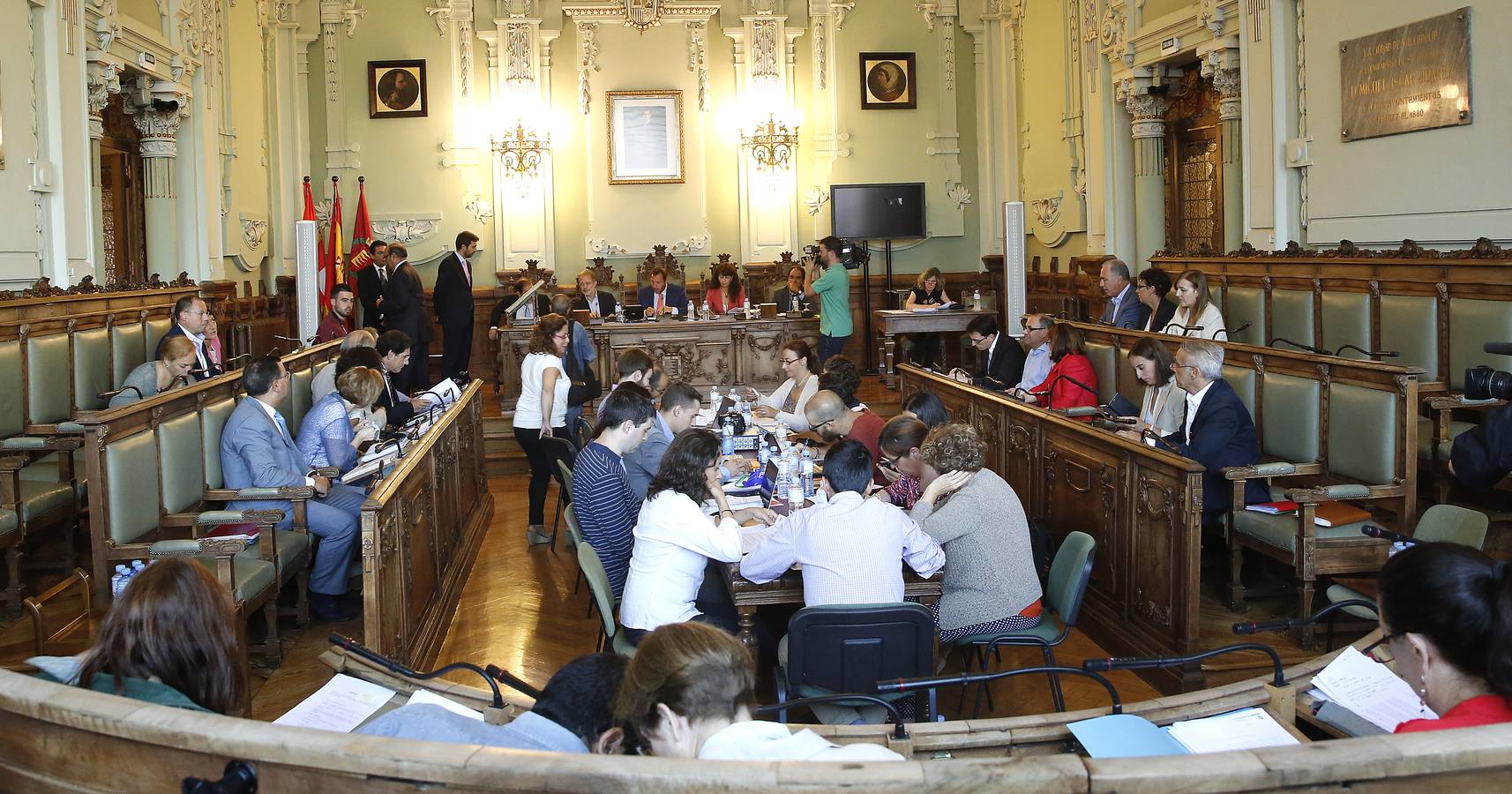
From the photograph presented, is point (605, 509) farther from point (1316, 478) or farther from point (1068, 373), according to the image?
point (1068, 373)

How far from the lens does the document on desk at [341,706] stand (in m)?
2.36

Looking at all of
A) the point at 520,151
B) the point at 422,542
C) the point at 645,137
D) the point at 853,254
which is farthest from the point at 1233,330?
the point at 520,151

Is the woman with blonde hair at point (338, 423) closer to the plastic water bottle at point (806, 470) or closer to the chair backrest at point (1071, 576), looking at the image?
the plastic water bottle at point (806, 470)

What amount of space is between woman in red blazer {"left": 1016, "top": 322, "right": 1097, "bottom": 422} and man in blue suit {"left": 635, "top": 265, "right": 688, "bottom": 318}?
15.9ft

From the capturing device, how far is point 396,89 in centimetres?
1303

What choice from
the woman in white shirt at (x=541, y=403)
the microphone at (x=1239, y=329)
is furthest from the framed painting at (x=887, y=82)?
the woman in white shirt at (x=541, y=403)

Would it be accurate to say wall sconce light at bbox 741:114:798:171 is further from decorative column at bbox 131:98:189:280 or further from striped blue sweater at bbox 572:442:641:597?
striped blue sweater at bbox 572:442:641:597

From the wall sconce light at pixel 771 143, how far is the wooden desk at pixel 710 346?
2664 mm

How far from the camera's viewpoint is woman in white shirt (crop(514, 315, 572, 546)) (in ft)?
23.6

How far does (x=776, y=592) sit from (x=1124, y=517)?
5.64 ft

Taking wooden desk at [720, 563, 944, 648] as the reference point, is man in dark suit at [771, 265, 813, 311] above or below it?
above

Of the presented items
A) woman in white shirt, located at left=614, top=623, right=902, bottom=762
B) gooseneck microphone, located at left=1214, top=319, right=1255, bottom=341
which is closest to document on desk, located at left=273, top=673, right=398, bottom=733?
woman in white shirt, located at left=614, top=623, right=902, bottom=762

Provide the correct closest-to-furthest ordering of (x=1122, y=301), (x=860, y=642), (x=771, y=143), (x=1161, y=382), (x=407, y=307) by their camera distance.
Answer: (x=860, y=642) → (x=1161, y=382) → (x=1122, y=301) → (x=407, y=307) → (x=771, y=143)

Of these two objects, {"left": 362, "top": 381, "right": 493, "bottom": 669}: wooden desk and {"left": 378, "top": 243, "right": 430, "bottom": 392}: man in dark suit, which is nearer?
{"left": 362, "top": 381, "right": 493, "bottom": 669}: wooden desk
